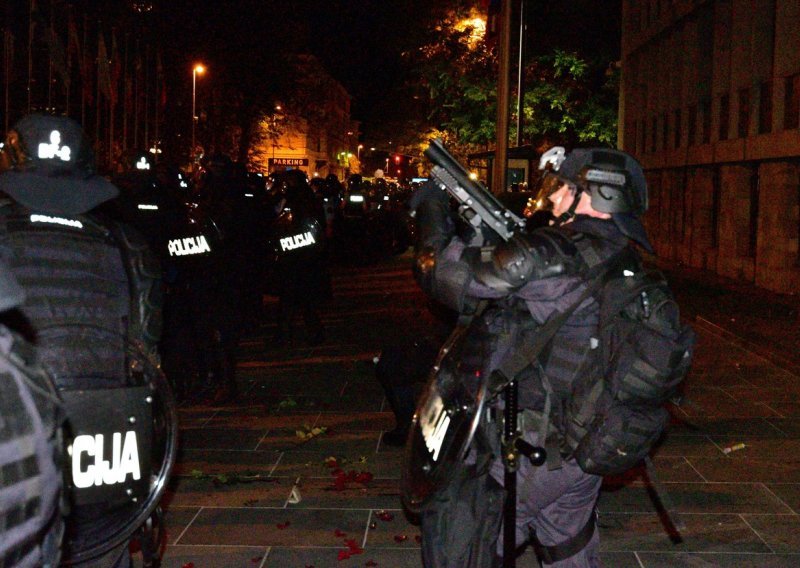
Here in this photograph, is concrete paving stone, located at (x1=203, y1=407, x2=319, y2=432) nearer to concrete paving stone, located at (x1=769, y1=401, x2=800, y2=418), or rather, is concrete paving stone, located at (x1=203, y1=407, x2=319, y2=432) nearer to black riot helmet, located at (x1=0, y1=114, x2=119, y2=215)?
concrete paving stone, located at (x1=769, y1=401, x2=800, y2=418)

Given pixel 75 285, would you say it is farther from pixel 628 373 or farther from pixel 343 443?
pixel 343 443

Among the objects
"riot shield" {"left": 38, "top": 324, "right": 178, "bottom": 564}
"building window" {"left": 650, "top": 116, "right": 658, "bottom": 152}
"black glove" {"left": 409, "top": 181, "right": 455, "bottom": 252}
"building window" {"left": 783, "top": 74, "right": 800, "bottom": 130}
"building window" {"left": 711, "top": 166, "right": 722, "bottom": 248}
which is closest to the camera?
"riot shield" {"left": 38, "top": 324, "right": 178, "bottom": 564}

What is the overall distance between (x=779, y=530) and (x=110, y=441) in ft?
13.0

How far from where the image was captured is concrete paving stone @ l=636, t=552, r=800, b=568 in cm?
543

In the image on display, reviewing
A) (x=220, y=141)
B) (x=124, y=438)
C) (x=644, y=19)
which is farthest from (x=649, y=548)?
(x=220, y=141)

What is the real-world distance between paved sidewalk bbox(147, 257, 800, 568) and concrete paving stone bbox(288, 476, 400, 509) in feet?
0.04

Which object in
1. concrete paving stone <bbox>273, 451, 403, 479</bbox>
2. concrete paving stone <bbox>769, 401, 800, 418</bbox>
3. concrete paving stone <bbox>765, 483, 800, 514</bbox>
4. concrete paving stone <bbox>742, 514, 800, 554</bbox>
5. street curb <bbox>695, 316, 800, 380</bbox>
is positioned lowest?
concrete paving stone <bbox>273, 451, 403, 479</bbox>

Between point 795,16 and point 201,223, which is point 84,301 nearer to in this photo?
point 201,223

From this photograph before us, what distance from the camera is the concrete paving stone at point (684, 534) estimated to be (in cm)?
570

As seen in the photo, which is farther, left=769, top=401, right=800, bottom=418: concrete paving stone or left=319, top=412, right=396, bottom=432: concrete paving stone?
left=769, top=401, right=800, bottom=418: concrete paving stone

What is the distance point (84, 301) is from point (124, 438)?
0.48 metres

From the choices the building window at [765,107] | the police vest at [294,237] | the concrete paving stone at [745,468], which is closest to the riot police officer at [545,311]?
the concrete paving stone at [745,468]

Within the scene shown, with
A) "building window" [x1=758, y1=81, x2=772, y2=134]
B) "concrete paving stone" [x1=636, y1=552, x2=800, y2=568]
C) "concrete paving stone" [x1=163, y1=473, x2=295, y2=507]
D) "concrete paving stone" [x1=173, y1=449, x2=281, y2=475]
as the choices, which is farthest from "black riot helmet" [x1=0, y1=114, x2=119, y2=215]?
"building window" [x1=758, y1=81, x2=772, y2=134]

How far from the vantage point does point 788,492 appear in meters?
6.74
